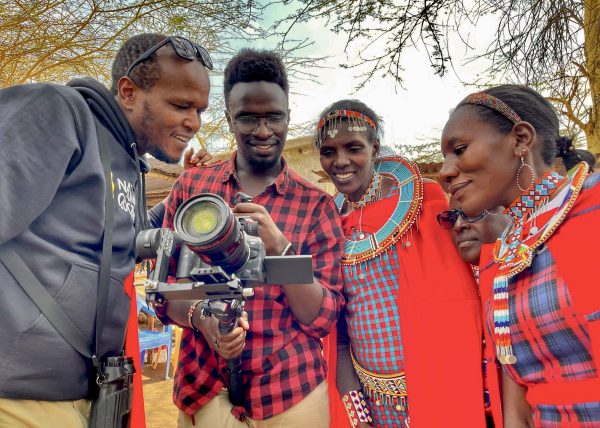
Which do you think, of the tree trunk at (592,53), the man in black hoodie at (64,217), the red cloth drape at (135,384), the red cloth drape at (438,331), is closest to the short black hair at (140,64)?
the man in black hoodie at (64,217)

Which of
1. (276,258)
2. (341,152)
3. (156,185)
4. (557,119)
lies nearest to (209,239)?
(276,258)

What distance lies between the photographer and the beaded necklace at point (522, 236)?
1.28 metres

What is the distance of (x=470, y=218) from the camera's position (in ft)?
5.93

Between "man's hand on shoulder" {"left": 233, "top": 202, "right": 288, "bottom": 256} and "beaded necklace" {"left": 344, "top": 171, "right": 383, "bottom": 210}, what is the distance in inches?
29.5

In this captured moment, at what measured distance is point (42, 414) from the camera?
3.78 feet

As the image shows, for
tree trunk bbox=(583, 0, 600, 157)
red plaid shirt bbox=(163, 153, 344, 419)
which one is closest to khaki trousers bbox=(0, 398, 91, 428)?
red plaid shirt bbox=(163, 153, 344, 419)

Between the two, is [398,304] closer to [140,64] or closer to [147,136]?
[147,136]

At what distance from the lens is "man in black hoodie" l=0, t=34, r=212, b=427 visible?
1.10 metres

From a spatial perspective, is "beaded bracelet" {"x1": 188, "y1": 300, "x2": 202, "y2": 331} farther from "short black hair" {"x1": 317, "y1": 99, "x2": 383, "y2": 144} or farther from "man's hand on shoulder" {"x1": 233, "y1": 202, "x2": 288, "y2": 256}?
"short black hair" {"x1": 317, "y1": 99, "x2": 383, "y2": 144}

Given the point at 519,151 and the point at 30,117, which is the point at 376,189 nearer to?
the point at 519,151

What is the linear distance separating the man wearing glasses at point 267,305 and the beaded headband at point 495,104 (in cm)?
74

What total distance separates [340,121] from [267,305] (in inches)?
39.3

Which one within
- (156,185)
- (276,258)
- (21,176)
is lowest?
(276,258)

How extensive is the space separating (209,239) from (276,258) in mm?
286
